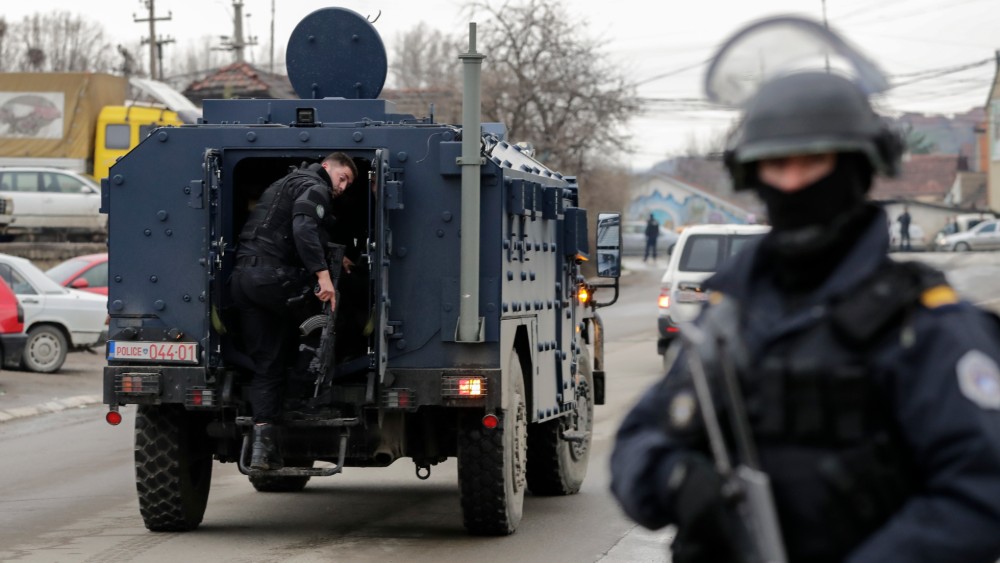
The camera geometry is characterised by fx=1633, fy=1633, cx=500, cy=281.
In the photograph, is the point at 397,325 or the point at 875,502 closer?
the point at 875,502

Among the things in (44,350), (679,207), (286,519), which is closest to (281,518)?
(286,519)

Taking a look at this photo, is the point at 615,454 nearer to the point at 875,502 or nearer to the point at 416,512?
the point at 875,502

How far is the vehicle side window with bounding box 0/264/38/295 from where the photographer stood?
843 inches

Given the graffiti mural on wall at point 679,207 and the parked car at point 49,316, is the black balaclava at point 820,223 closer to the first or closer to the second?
the parked car at point 49,316

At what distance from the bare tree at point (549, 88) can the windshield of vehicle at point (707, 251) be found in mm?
27195

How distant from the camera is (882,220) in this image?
2.90 meters

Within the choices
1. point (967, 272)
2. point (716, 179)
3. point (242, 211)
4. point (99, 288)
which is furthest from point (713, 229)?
point (716, 179)

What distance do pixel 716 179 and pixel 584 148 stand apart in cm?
8983

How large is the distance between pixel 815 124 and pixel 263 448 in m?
6.63

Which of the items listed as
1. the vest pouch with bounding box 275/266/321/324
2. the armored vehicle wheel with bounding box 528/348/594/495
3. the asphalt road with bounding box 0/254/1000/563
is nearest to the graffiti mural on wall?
the asphalt road with bounding box 0/254/1000/563

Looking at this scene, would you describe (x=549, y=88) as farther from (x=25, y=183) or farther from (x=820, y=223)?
(x=820, y=223)

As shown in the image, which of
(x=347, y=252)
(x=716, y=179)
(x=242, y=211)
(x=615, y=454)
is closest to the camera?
(x=615, y=454)

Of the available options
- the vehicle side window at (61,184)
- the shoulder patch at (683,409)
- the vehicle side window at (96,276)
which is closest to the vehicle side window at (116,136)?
the vehicle side window at (61,184)

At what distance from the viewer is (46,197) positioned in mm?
35406
